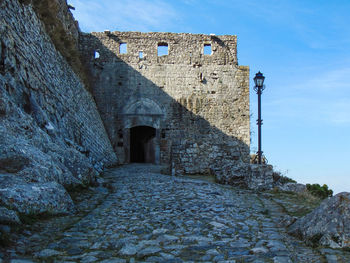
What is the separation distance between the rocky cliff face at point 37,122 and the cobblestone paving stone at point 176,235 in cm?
70

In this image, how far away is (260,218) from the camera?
5145 millimetres

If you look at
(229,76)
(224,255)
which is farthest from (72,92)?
(224,255)

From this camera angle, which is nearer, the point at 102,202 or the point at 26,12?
the point at 102,202

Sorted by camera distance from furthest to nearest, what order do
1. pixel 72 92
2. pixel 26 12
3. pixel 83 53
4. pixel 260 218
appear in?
pixel 83 53 → pixel 72 92 → pixel 26 12 → pixel 260 218

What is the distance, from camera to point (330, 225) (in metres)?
3.76

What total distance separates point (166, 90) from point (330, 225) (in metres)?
14.8

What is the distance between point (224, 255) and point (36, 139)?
14.4 feet

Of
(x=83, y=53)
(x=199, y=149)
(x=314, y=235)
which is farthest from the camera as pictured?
(x=83, y=53)

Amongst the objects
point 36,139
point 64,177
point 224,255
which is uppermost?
point 36,139

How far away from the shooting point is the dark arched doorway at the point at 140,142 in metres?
21.1

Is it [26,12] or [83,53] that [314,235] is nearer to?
[26,12]

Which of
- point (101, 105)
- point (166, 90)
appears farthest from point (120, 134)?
point (166, 90)

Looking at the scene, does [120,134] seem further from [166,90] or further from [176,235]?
[176,235]

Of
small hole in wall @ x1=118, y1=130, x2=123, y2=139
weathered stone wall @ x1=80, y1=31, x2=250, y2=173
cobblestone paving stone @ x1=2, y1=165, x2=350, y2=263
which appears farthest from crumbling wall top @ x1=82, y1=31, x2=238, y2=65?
cobblestone paving stone @ x1=2, y1=165, x2=350, y2=263
